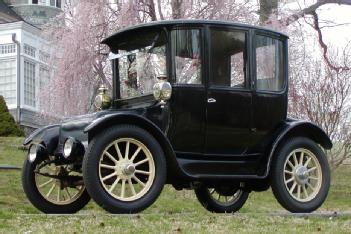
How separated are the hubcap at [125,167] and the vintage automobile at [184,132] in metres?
0.01

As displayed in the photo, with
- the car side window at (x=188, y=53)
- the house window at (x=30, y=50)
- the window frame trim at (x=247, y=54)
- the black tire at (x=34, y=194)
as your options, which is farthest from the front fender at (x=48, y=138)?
the house window at (x=30, y=50)

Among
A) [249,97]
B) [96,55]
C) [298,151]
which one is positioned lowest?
[298,151]

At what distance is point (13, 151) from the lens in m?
19.8

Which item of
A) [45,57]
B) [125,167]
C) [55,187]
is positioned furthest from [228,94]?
[45,57]

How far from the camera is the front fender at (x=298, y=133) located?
25.6 feet

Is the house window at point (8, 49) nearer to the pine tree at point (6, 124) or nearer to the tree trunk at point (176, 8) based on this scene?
the pine tree at point (6, 124)

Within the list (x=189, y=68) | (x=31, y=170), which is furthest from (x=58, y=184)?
(x=189, y=68)

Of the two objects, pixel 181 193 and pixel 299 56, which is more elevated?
pixel 299 56

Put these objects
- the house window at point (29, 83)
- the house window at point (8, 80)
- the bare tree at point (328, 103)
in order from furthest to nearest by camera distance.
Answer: the house window at point (29, 83) < the house window at point (8, 80) < the bare tree at point (328, 103)

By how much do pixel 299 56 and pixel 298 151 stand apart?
1241cm

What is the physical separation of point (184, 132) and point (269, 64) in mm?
1387

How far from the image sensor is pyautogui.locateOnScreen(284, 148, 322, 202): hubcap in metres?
7.96

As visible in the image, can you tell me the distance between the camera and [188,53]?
760cm

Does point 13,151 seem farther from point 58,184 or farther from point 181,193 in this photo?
A: point 58,184
